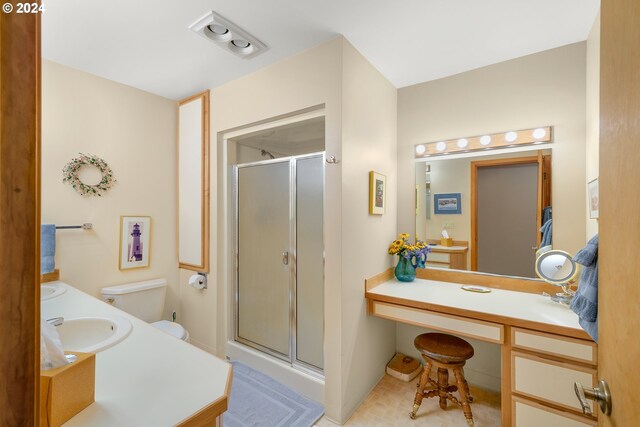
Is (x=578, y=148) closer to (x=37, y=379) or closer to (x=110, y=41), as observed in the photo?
(x=37, y=379)

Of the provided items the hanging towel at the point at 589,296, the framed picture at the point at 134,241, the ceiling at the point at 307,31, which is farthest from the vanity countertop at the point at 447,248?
the framed picture at the point at 134,241

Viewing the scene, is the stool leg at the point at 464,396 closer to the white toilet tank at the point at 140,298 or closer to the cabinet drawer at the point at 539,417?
the cabinet drawer at the point at 539,417

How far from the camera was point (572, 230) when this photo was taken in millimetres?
1896

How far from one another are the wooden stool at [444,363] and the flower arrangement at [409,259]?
1.59 feet

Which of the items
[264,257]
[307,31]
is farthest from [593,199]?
[264,257]

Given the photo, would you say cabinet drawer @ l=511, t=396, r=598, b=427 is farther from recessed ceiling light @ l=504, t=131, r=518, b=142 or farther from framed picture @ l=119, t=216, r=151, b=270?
framed picture @ l=119, t=216, r=151, b=270

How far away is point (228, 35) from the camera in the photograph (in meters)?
1.76

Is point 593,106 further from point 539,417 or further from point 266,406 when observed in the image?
point 266,406

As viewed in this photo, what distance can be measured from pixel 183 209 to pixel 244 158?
2.58 ft

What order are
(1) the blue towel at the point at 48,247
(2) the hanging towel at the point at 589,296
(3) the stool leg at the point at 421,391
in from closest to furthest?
(2) the hanging towel at the point at 589,296
(3) the stool leg at the point at 421,391
(1) the blue towel at the point at 48,247

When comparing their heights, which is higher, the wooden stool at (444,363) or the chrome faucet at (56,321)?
the chrome faucet at (56,321)

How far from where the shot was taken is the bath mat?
179 centimetres

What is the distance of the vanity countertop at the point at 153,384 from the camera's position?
73 centimetres

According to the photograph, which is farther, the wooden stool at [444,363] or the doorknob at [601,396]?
the wooden stool at [444,363]
